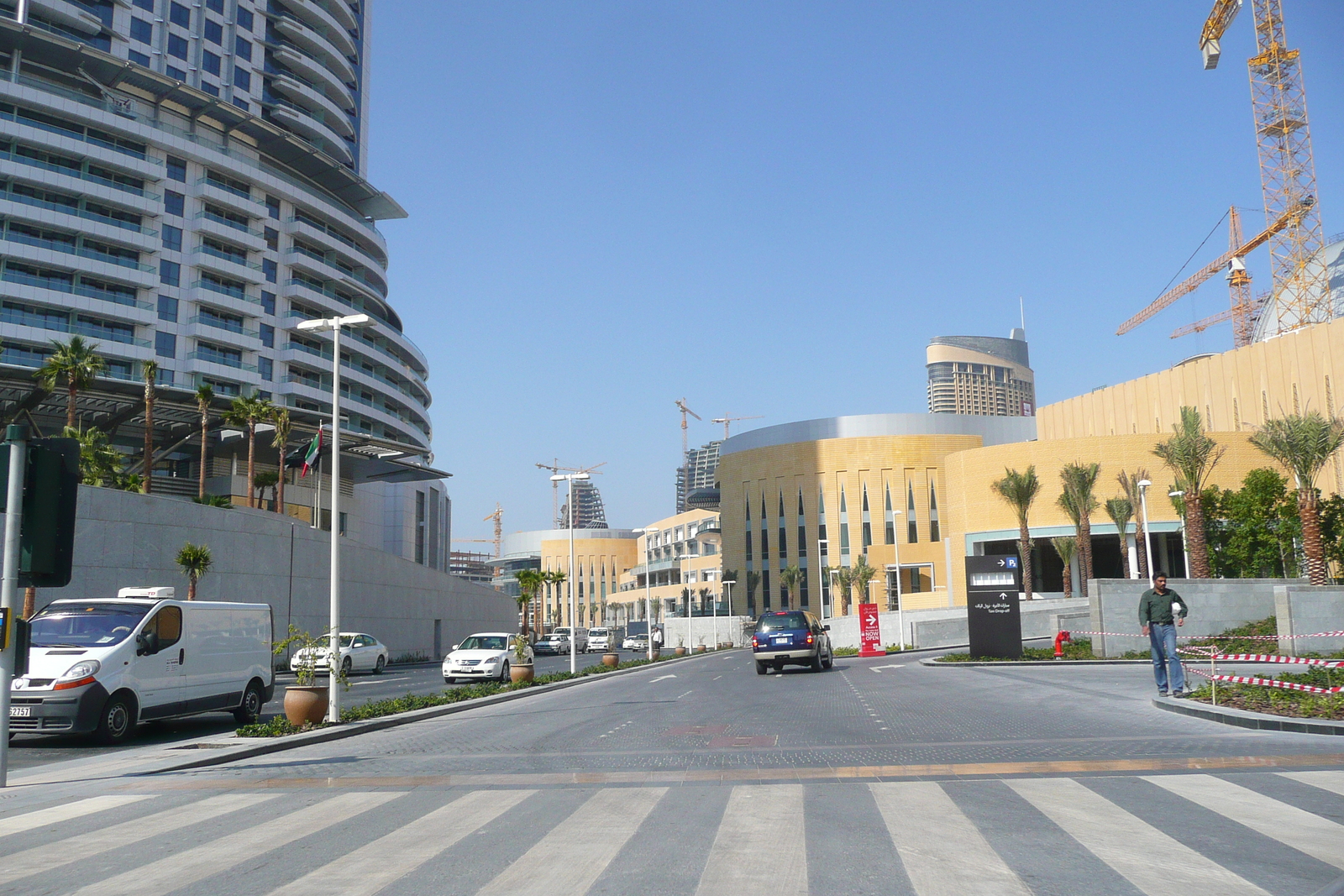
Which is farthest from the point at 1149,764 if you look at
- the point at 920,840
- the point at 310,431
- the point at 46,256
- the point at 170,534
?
the point at 46,256

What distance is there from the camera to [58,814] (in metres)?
8.59

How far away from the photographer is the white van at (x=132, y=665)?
13234 millimetres

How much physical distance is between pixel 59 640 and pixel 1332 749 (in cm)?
1596

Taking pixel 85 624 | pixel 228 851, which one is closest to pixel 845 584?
pixel 85 624

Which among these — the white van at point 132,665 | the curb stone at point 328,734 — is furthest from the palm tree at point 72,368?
the white van at point 132,665

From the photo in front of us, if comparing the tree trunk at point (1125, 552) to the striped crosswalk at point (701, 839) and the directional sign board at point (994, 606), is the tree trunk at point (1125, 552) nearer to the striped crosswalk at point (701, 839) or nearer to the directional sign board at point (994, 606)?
the directional sign board at point (994, 606)

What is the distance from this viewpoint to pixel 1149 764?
9758 millimetres

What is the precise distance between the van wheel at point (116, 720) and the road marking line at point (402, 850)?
7.45 m

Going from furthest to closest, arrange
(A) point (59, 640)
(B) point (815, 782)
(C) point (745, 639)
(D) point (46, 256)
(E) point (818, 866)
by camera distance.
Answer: (C) point (745, 639) < (D) point (46, 256) < (A) point (59, 640) < (B) point (815, 782) < (E) point (818, 866)

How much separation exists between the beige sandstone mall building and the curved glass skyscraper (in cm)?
4413

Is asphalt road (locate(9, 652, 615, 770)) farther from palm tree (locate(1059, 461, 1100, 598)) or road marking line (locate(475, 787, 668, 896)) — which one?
palm tree (locate(1059, 461, 1100, 598))

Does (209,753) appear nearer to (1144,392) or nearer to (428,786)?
(428,786)

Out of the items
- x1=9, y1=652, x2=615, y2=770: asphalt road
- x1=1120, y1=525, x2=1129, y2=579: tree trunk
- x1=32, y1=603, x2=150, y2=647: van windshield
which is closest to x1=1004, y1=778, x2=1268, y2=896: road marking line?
x1=9, y1=652, x2=615, y2=770: asphalt road

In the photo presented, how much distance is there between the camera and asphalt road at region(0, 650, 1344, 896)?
5.99 meters
